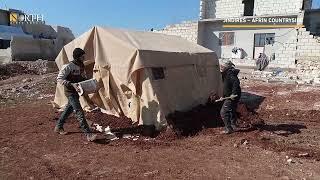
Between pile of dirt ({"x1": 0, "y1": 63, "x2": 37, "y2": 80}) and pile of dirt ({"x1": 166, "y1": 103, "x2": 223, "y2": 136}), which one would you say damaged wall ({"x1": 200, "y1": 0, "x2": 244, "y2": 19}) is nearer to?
pile of dirt ({"x1": 0, "y1": 63, "x2": 37, "y2": 80})

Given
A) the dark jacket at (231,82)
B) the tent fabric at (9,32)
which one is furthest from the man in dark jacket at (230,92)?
the tent fabric at (9,32)

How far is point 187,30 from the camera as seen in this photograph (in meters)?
27.9

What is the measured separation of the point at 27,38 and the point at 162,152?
758 inches

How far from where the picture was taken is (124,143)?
687 centimetres

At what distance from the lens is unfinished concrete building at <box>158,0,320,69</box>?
22953 mm

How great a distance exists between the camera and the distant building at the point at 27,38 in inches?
890

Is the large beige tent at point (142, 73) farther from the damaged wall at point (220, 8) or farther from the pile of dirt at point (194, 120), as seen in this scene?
the damaged wall at point (220, 8)

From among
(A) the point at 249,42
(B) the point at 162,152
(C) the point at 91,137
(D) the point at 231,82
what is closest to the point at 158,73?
(D) the point at 231,82

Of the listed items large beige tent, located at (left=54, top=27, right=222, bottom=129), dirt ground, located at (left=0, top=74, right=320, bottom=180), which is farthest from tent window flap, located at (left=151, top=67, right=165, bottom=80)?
dirt ground, located at (left=0, top=74, right=320, bottom=180)

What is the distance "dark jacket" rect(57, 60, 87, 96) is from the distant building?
54.4 ft

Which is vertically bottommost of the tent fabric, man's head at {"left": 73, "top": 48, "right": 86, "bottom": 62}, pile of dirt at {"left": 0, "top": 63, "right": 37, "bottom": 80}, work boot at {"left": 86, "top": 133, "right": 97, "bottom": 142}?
work boot at {"left": 86, "top": 133, "right": 97, "bottom": 142}

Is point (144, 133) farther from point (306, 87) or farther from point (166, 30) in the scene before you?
point (166, 30)

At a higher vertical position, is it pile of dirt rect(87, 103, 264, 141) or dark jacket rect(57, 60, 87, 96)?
dark jacket rect(57, 60, 87, 96)

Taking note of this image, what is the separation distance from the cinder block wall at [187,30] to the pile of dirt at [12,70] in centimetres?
1179
